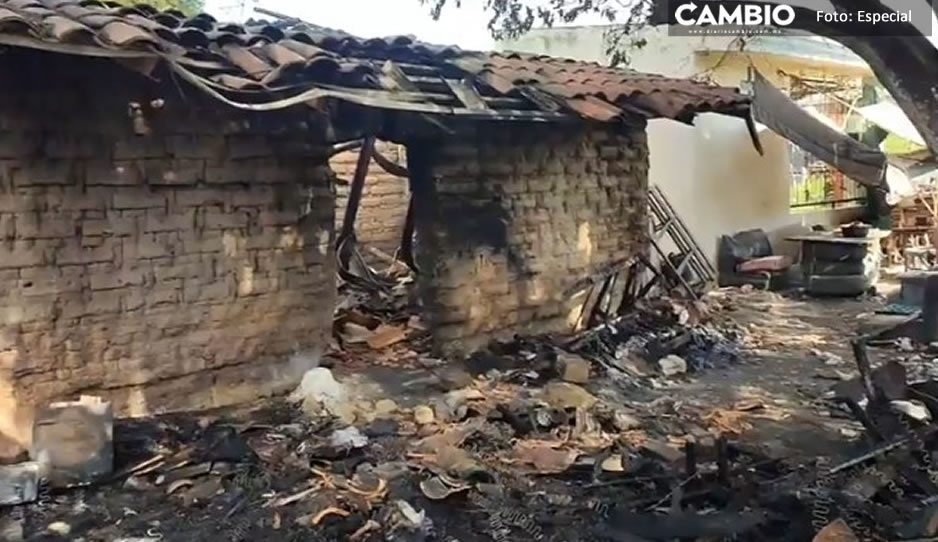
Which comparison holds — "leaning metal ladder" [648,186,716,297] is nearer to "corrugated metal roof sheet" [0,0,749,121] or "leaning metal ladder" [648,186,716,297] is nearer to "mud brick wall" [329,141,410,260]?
"mud brick wall" [329,141,410,260]

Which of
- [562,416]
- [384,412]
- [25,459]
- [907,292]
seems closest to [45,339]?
[25,459]

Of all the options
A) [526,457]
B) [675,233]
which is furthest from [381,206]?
[526,457]

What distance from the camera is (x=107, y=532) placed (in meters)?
4.64

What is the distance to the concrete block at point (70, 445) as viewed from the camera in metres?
5.24

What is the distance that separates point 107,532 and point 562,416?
10.3 ft

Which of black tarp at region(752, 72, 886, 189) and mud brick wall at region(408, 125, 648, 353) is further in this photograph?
black tarp at region(752, 72, 886, 189)

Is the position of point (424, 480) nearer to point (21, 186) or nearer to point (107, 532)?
point (107, 532)

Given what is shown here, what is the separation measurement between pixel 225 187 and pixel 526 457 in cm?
277

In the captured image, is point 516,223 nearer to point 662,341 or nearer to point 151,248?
point 662,341

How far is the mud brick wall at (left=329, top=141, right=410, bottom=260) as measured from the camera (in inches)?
472

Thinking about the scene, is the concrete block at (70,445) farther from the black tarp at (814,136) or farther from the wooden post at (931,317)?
the black tarp at (814,136)

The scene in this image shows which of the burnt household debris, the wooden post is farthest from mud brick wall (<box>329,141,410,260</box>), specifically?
the wooden post

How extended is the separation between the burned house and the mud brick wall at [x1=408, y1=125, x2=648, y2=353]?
2 cm

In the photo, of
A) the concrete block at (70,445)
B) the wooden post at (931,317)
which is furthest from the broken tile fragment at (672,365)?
the concrete block at (70,445)
